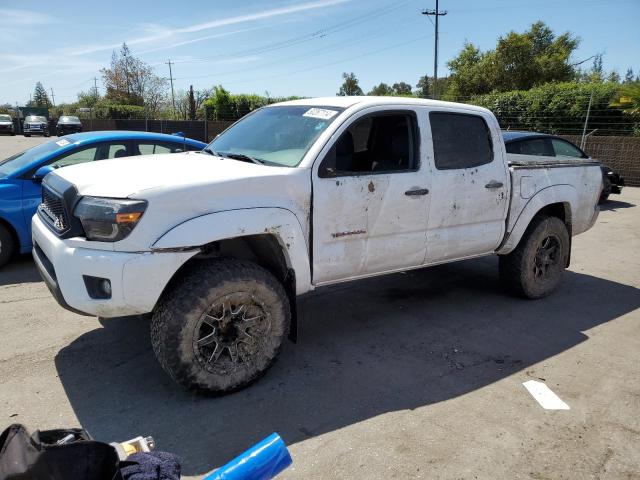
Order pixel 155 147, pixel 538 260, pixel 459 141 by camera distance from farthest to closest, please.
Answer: pixel 155 147, pixel 538 260, pixel 459 141

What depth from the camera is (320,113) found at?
158 inches

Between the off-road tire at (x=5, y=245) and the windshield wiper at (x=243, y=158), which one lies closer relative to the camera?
the windshield wiper at (x=243, y=158)

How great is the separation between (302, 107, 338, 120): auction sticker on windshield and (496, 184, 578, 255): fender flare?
220 centimetres

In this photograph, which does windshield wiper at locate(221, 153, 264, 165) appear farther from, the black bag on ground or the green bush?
the green bush

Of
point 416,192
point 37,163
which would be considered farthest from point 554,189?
point 37,163

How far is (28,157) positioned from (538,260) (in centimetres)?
613

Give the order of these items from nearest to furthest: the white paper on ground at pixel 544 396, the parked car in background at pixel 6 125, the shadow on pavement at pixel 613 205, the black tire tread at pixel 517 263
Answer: the white paper on ground at pixel 544 396 < the black tire tread at pixel 517 263 < the shadow on pavement at pixel 613 205 < the parked car in background at pixel 6 125

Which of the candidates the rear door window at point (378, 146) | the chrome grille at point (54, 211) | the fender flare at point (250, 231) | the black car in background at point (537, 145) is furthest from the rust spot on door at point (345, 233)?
the black car in background at point (537, 145)

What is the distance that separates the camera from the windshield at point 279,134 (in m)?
3.80

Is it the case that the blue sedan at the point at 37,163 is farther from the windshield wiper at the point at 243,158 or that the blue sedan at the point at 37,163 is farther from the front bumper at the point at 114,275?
the front bumper at the point at 114,275

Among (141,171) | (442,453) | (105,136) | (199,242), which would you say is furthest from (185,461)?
(105,136)

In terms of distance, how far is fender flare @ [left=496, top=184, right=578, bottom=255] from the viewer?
5008 mm

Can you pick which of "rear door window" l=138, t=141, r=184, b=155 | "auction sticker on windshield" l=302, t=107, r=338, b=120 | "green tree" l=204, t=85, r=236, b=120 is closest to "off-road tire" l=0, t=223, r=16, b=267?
"rear door window" l=138, t=141, r=184, b=155

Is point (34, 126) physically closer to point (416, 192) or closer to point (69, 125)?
point (69, 125)
